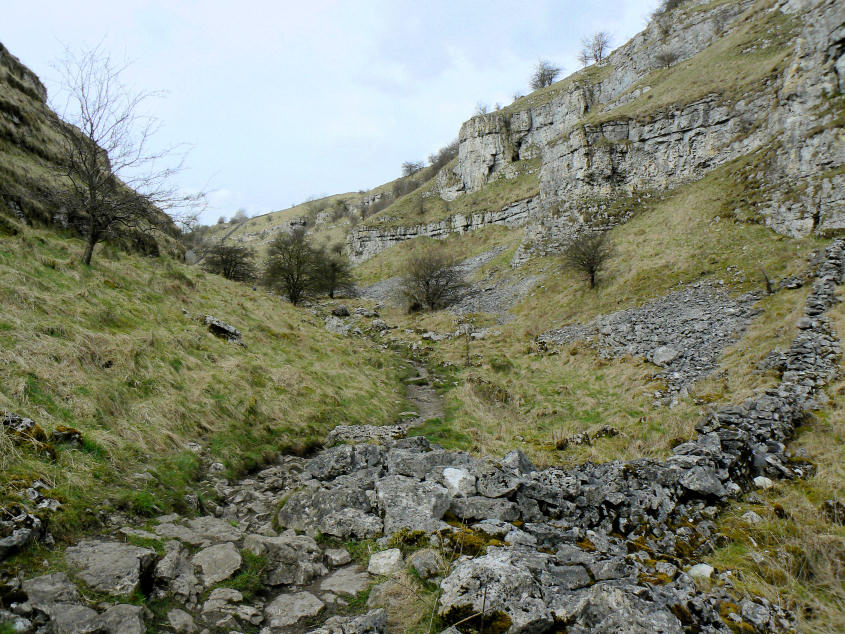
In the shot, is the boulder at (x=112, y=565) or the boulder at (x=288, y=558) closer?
the boulder at (x=112, y=565)

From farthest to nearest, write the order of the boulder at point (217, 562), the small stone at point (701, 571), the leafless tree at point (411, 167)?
1. the leafless tree at point (411, 167)
2. the boulder at point (217, 562)
3. the small stone at point (701, 571)

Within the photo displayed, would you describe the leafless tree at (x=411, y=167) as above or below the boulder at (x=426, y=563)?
above

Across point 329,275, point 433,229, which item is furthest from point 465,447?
point 433,229

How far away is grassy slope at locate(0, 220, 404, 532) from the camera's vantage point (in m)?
5.27

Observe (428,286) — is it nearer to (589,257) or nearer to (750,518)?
(589,257)

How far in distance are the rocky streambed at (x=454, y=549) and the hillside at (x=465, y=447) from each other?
0.10 ft

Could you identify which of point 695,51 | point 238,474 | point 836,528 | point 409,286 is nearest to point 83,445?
point 238,474

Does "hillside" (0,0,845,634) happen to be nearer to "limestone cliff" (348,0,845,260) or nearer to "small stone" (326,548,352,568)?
"small stone" (326,548,352,568)

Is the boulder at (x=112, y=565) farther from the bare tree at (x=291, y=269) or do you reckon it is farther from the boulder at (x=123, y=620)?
the bare tree at (x=291, y=269)

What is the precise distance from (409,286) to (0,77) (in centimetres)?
2872

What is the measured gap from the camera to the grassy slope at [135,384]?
5266 millimetres

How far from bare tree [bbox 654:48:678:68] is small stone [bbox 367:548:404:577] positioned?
71.0 meters

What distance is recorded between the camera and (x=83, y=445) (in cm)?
547

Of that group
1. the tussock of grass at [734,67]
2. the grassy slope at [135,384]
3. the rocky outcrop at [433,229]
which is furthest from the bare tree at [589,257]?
the rocky outcrop at [433,229]
